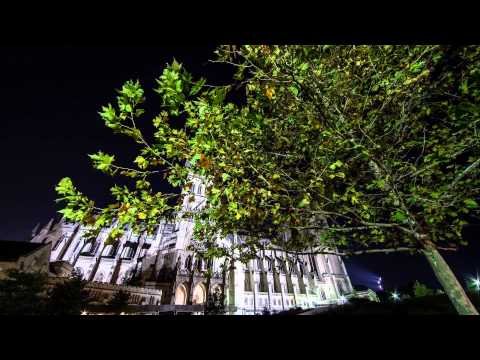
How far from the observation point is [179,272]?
37938 millimetres

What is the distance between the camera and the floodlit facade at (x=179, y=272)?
1524 inches

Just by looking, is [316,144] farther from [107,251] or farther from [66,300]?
[107,251]

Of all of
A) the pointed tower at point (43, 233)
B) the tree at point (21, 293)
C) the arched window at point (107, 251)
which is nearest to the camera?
the tree at point (21, 293)

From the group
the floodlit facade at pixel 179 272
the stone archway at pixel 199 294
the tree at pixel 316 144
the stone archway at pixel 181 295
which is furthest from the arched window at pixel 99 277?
the tree at pixel 316 144

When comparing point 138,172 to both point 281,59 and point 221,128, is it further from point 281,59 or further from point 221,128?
point 281,59

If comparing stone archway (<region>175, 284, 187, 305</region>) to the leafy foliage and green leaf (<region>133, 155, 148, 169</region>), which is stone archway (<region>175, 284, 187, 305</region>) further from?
green leaf (<region>133, 155, 148, 169</region>)

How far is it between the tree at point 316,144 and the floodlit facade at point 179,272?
3220 cm

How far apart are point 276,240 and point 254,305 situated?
4343cm

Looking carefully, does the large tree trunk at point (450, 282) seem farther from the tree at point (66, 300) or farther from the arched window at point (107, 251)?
the arched window at point (107, 251)

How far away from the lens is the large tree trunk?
4391mm

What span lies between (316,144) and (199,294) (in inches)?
1664

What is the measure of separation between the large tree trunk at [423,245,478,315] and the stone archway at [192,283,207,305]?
3965 centimetres

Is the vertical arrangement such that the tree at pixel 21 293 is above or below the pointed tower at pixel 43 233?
below
